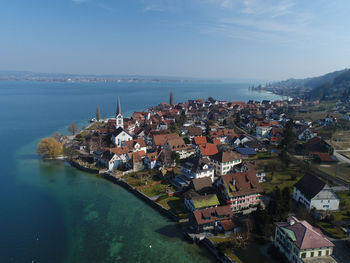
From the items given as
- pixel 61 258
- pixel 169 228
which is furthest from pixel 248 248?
pixel 61 258

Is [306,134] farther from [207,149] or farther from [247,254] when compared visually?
[247,254]

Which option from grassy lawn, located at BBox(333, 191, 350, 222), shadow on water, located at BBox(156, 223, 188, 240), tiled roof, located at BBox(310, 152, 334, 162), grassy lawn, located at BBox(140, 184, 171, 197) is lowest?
shadow on water, located at BBox(156, 223, 188, 240)

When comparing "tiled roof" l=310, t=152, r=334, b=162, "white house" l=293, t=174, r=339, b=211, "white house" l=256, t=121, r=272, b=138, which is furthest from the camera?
"white house" l=256, t=121, r=272, b=138

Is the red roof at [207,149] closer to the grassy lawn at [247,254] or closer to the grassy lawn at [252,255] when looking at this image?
the grassy lawn at [247,254]

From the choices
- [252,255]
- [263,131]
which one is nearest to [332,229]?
[252,255]

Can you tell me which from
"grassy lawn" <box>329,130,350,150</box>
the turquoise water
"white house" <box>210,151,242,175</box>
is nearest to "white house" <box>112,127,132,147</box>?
the turquoise water

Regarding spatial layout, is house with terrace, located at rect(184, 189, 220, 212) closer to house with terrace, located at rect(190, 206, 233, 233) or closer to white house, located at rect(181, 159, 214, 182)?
house with terrace, located at rect(190, 206, 233, 233)
